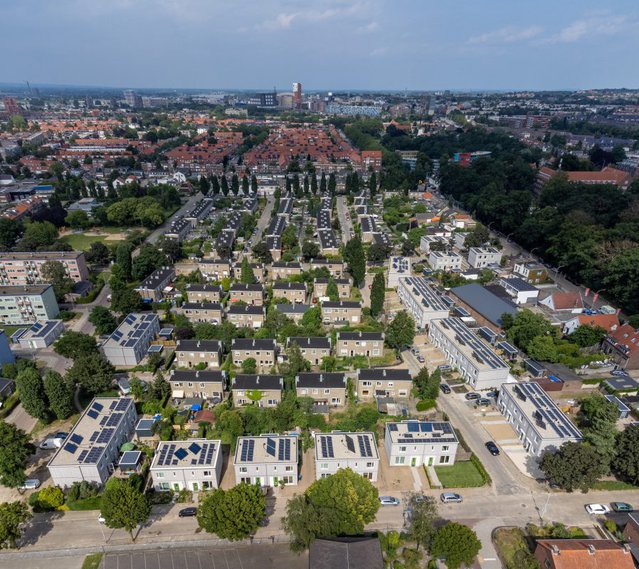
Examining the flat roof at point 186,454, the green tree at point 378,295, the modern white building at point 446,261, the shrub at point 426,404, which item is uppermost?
the green tree at point 378,295

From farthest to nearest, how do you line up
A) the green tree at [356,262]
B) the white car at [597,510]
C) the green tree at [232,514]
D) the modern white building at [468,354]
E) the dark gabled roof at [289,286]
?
the green tree at [356,262], the dark gabled roof at [289,286], the modern white building at [468,354], the white car at [597,510], the green tree at [232,514]

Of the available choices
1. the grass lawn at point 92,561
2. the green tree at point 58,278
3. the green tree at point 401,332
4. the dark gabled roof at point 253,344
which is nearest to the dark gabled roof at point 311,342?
the dark gabled roof at point 253,344

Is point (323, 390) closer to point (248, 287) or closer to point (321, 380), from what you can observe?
point (321, 380)

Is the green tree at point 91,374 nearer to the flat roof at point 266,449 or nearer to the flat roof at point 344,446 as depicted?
the flat roof at point 266,449

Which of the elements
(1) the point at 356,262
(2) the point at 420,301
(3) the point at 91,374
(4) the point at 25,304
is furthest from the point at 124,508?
(1) the point at 356,262

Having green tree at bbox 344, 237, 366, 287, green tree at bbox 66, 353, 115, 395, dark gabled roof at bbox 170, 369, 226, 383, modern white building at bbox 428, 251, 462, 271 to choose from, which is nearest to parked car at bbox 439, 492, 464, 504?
dark gabled roof at bbox 170, 369, 226, 383

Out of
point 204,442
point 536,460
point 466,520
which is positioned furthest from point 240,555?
point 536,460

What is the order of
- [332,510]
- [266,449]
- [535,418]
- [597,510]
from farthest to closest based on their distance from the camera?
1. [535,418]
2. [266,449]
3. [597,510]
4. [332,510]
